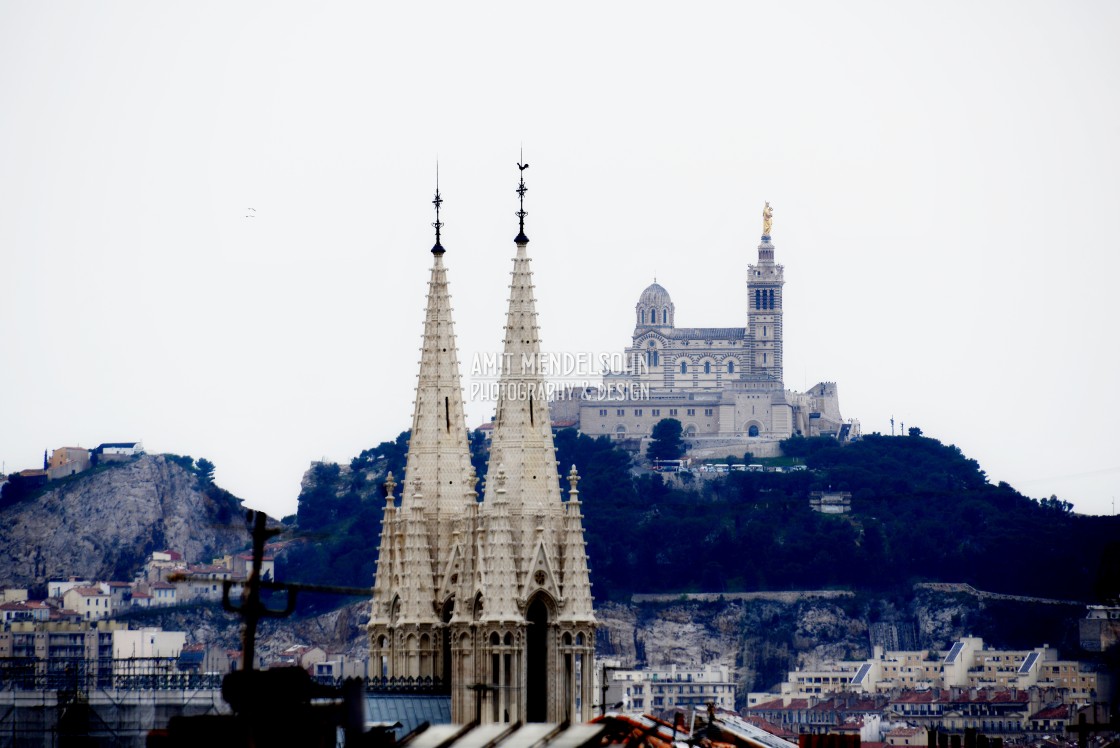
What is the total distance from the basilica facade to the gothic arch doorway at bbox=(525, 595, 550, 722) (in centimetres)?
2

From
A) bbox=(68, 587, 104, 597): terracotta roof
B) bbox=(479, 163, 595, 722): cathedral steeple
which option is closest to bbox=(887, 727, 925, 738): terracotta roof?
bbox=(68, 587, 104, 597): terracotta roof

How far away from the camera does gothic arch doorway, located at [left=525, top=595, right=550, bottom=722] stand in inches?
2345

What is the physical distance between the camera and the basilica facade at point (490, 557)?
5953 cm

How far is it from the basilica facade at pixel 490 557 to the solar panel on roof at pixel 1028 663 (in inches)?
4964

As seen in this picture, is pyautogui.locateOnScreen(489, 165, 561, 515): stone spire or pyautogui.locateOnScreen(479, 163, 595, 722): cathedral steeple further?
pyautogui.locateOnScreen(489, 165, 561, 515): stone spire

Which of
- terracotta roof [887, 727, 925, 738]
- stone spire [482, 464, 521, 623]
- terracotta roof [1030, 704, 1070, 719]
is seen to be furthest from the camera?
terracotta roof [887, 727, 925, 738]

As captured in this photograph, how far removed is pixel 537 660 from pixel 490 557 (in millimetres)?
2246

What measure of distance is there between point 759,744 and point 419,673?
13899 mm

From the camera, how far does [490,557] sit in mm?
60000

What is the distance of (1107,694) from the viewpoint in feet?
124

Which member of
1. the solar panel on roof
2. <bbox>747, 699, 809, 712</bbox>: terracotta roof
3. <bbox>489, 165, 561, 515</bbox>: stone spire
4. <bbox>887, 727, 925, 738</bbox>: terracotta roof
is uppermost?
<bbox>489, 165, 561, 515</bbox>: stone spire

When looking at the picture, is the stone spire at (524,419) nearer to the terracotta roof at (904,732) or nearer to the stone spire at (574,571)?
the stone spire at (574,571)

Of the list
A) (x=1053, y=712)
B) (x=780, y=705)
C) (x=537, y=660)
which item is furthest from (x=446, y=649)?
(x=780, y=705)

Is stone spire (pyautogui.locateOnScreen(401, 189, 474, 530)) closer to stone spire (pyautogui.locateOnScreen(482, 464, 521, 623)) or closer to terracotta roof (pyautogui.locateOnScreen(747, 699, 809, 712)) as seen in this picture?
stone spire (pyautogui.locateOnScreen(482, 464, 521, 623))
